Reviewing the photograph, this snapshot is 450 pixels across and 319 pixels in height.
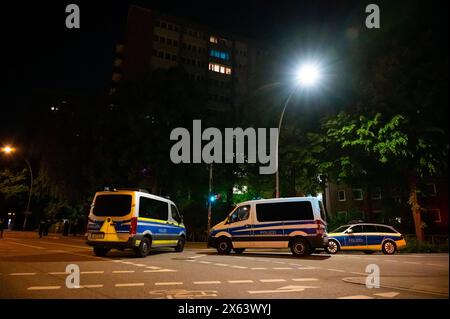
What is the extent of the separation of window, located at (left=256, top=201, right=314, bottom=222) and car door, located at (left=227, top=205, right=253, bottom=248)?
58 cm

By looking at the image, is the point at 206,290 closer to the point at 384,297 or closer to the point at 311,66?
the point at 384,297

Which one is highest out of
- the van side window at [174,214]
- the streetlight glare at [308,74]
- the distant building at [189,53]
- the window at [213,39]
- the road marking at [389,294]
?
the window at [213,39]

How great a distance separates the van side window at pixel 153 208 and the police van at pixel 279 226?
9.22ft

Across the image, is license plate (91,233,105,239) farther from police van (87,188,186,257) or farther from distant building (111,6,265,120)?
distant building (111,6,265,120)

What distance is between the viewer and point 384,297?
6289 mm

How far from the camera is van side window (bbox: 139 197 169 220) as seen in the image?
13.8 meters

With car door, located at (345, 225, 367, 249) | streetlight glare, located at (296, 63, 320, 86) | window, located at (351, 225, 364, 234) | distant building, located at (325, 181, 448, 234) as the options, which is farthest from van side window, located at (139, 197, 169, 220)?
distant building, located at (325, 181, 448, 234)

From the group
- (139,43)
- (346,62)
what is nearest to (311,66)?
(346,62)

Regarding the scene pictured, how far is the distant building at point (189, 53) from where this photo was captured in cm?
6594

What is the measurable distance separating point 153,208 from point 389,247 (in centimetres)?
1179

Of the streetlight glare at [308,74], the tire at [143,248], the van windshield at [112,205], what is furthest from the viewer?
the streetlight glare at [308,74]

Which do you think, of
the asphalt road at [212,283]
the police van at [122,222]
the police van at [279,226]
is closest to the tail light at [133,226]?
the police van at [122,222]

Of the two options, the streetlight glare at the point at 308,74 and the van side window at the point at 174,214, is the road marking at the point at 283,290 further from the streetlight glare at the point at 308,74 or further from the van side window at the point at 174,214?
the streetlight glare at the point at 308,74

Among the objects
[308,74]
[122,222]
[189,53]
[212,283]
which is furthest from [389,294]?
[189,53]
